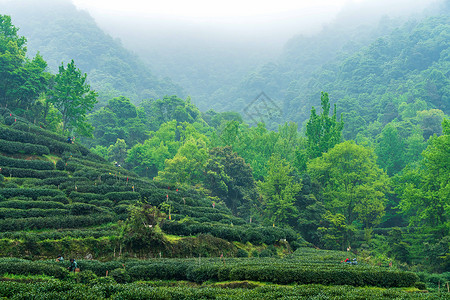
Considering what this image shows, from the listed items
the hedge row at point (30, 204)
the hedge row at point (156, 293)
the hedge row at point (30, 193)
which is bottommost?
the hedge row at point (156, 293)

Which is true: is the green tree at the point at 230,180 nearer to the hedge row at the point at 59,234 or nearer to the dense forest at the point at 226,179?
the dense forest at the point at 226,179

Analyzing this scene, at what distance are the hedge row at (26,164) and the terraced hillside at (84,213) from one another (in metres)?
0.08

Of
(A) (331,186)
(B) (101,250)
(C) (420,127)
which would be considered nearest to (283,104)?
(C) (420,127)

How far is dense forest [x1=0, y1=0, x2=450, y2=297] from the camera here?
2509 cm

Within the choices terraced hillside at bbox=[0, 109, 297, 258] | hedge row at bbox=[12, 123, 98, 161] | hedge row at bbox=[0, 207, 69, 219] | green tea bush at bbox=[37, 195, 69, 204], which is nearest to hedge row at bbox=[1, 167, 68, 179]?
terraced hillside at bbox=[0, 109, 297, 258]

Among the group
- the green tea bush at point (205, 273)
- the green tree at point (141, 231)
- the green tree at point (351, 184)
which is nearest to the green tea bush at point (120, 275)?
the green tea bush at point (205, 273)

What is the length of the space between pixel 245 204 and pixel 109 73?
116 metres

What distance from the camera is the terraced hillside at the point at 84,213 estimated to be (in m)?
22.2

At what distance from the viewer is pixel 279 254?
31438 mm

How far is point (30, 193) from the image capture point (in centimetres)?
2730

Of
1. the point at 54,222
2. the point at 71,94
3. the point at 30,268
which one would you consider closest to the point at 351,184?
the point at 54,222

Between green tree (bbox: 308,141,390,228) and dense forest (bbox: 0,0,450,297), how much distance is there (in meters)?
0.22

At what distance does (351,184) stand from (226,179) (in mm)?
17518

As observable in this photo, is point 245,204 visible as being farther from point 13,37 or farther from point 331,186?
point 13,37
